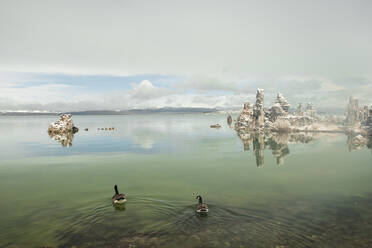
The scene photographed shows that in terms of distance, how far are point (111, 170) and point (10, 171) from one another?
40.9 feet

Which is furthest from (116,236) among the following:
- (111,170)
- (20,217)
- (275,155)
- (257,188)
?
(275,155)

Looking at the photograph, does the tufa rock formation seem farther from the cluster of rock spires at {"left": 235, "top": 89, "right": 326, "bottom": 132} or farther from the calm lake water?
the calm lake water

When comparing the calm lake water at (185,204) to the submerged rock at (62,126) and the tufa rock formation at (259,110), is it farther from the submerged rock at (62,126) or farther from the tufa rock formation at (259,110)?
the tufa rock formation at (259,110)

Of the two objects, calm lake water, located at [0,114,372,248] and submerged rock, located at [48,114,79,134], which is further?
submerged rock, located at [48,114,79,134]

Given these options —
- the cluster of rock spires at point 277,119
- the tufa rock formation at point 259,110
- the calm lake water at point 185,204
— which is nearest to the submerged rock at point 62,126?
the calm lake water at point 185,204

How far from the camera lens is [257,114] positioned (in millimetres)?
103938

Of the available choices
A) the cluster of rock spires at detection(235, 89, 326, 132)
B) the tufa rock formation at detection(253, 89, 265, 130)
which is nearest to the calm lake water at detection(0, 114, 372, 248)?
the cluster of rock spires at detection(235, 89, 326, 132)

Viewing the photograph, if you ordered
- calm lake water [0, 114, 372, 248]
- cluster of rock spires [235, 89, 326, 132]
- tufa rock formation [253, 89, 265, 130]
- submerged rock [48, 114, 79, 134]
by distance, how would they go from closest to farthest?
calm lake water [0, 114, 372, 248]
submerged rock [48, 114, 79, 134]
cluster of rock spires [235, 89, 326, 132]
tufa rock formation [253, 89, 265, 130]

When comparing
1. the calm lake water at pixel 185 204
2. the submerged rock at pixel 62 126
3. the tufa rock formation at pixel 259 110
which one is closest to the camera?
the calm lake water at pixel 185 204

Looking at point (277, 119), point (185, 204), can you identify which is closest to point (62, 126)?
point (277, 119)

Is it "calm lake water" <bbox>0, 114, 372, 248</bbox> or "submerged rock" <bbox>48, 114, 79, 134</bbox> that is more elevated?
"submerged rock" <bbox>48, 114, 79, 134</bbox>

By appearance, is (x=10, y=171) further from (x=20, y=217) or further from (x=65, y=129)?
(x=65, y=129)

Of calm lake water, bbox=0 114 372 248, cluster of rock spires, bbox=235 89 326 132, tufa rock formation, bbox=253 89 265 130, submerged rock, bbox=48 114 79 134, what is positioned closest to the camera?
calm lake water, bbox=0 114 372 248

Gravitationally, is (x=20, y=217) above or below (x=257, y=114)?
below
